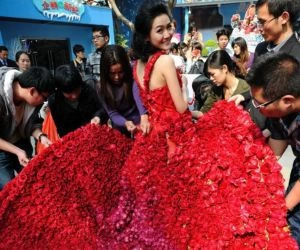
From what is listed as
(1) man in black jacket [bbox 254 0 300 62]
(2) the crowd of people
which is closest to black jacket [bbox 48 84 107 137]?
(2) the crowd of people

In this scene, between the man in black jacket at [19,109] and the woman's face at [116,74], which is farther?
the woman's face at [116,74]

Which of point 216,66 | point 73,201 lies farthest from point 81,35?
point 73,201

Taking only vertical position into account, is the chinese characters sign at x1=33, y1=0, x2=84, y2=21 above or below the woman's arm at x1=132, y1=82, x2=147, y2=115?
above

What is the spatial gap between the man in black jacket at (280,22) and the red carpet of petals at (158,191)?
0.60 meters

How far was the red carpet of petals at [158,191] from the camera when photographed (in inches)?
59.3

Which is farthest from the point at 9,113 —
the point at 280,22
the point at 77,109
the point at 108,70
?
the point at 280,22

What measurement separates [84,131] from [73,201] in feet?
1.41

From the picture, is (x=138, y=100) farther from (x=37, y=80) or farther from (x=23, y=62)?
(x=23, y=62)

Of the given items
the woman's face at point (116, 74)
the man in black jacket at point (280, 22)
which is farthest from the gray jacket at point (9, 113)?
the man in black jacket at point (280, 22)

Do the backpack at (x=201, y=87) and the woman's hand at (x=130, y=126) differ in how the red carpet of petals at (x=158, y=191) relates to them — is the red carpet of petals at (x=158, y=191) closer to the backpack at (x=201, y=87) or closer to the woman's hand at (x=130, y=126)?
the woman's hand at (x=130, y=126)

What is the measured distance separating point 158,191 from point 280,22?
1326 mm

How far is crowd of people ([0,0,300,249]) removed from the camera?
1470 millimetres

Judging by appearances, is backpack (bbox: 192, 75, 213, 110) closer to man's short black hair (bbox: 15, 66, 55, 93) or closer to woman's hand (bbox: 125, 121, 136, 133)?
woman's hand (bbox: 125, 121, 136, 133)

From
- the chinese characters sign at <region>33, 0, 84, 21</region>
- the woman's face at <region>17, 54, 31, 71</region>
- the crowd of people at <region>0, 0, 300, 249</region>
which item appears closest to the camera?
the crowd of people at <region>0, 0, 300, 249</region>
